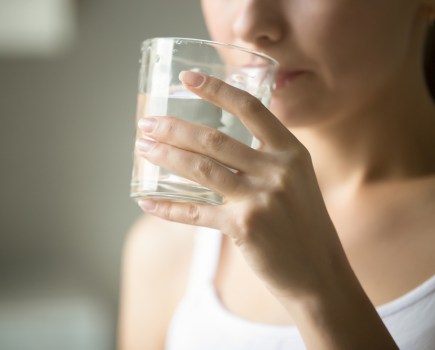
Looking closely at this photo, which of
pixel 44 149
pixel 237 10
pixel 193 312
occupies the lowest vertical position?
pixel 193 312

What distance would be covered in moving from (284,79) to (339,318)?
0.34 m

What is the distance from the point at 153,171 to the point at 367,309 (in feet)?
0.92

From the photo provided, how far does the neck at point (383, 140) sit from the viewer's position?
1064 mm

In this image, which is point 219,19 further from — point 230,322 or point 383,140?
point 230,322

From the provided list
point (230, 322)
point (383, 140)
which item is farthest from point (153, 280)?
point (383, 140)

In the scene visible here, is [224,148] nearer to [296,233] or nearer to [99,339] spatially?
[296,233]

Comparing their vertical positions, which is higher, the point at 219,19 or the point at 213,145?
the point at 219,19

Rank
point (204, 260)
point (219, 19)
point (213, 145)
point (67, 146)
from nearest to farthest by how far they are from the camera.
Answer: point (213, 145), point (219, 19), point (204, 260), point (67, 146)

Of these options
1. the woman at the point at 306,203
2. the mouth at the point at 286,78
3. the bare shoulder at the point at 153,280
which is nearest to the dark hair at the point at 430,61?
the woman at the point at 306,203

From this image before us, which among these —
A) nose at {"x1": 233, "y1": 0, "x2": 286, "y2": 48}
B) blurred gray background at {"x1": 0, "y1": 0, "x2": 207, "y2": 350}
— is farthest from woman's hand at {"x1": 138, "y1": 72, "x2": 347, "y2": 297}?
blurred gray background at {"x1": 0, "y1": 0, "x2": 207, "y2": 350}

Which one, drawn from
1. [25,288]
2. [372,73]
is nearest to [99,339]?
[25,288]

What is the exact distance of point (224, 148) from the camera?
661 millimetres

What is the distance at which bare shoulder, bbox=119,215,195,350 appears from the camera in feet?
3.90

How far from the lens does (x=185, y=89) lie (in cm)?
71
